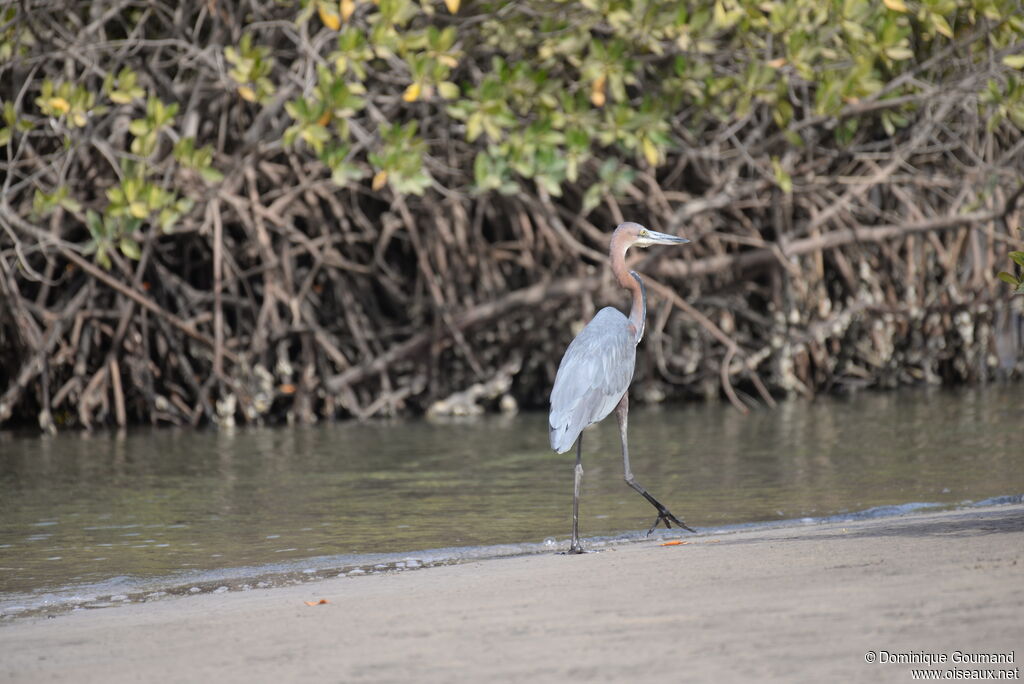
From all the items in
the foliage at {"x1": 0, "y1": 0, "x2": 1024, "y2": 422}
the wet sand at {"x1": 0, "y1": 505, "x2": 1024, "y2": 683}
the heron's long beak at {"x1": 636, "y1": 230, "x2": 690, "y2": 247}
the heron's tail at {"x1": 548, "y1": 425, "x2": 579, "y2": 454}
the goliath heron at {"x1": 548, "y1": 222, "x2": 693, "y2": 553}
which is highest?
the foliage at {"x1": 0, "y1": 0, "x2": 1024, "y2": 422}

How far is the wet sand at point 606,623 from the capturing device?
2.79m

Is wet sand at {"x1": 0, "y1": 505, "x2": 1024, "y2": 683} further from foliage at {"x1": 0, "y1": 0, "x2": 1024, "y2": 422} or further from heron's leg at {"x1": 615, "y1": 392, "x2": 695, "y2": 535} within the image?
foliage at {"x1": 0, "y1": 0, "x2": 1024, "y2": 422}

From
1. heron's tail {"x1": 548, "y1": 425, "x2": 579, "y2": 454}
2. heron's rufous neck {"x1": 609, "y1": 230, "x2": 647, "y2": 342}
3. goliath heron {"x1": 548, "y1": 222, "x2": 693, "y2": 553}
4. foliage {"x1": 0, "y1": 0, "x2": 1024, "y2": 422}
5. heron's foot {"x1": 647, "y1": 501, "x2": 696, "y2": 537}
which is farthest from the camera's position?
foliage {"x1": 0, "y1": 0, "x2": 1024, "y2": 422}

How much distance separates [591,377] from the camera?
16.6 feet

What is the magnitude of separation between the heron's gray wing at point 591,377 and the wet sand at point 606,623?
0.91 m

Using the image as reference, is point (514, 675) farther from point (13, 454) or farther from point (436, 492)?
point (13, 454)

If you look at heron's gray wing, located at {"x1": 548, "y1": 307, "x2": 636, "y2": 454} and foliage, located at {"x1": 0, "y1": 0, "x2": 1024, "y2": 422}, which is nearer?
heron's gray wing, located at {"x1": 548, "y1": 307, "x2": 636, "y2": 454}

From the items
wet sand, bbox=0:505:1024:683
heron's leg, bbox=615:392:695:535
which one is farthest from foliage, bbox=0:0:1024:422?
wet sand, bbox=0:505:1024:683

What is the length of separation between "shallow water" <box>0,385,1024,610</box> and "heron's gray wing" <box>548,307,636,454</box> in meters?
0.49

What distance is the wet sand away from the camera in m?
2.79

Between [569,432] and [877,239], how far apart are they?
210 inches

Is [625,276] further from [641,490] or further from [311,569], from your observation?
[311,569]

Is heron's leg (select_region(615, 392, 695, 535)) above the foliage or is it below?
below

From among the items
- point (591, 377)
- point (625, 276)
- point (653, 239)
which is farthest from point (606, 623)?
point (653, 239)
